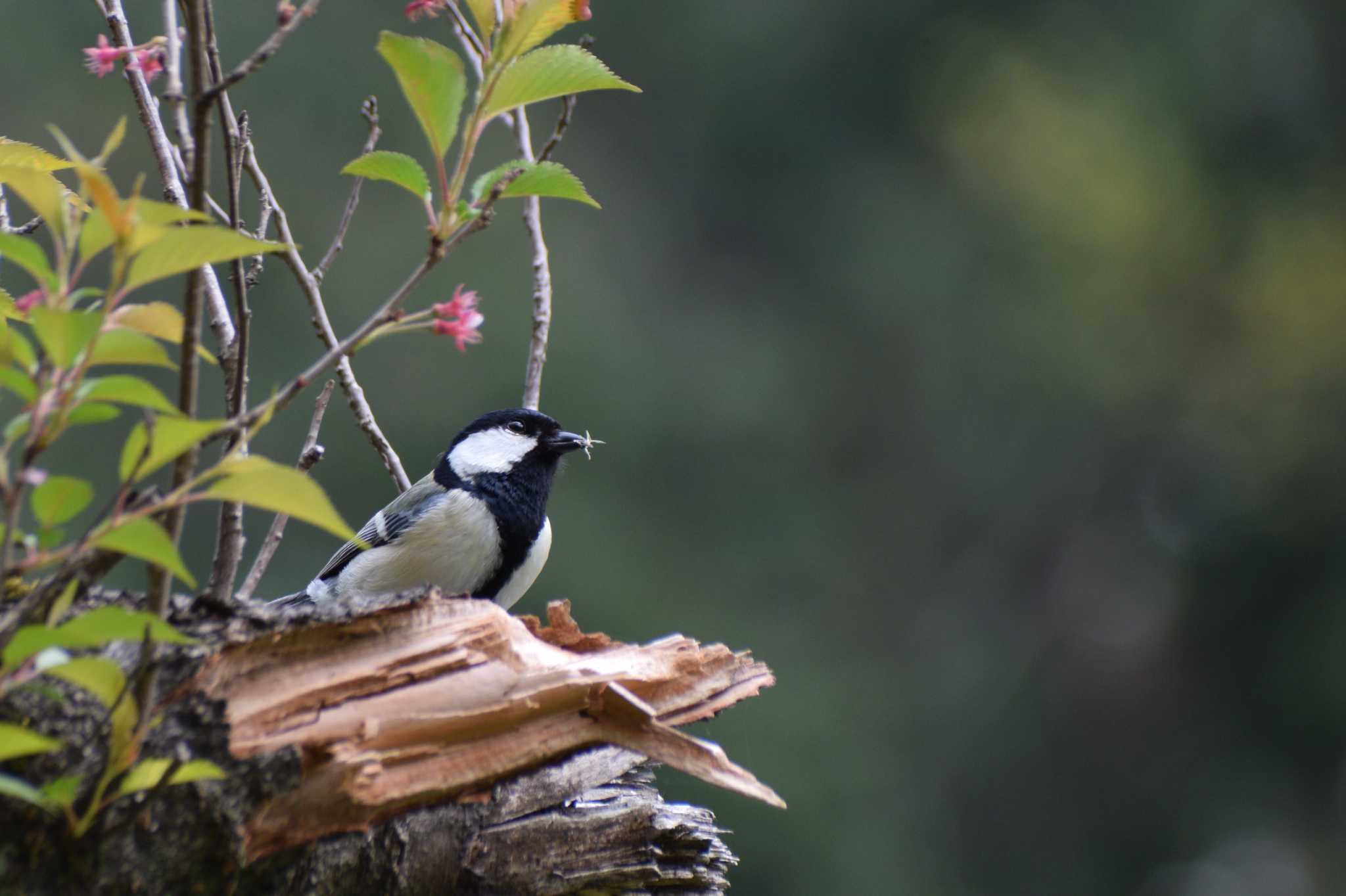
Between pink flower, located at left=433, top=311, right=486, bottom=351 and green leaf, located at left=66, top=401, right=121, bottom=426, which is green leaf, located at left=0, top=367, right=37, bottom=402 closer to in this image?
green leaf, located at left=66, top=401, right=121, bottom=426

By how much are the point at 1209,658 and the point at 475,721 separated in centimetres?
1224

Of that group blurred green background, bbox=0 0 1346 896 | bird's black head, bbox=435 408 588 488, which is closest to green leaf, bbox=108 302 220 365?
bird's black head, bbox=435 408 588 488

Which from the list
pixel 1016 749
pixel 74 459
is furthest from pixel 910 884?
pixel 74 459

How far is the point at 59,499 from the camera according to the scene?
982 millimetres

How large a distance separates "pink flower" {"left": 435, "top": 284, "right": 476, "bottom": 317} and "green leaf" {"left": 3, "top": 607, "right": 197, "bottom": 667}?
1.45 feet

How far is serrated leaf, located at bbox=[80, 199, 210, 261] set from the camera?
950 mm

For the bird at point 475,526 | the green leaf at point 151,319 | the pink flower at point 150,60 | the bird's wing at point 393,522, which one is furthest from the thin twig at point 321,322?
the green leaf at point 151,319

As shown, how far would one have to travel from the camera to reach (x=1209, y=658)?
12.4 m

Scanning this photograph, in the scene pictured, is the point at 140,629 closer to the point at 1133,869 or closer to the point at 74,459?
the point at 74,459

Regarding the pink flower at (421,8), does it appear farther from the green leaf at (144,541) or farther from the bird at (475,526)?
the bird at (475,526)

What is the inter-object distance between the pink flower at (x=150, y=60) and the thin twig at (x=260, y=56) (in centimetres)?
41

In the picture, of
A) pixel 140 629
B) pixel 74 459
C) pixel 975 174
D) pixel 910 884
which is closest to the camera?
pixel 140 629

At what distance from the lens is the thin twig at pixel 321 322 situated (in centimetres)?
192

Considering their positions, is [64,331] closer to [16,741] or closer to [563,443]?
[16,741]
